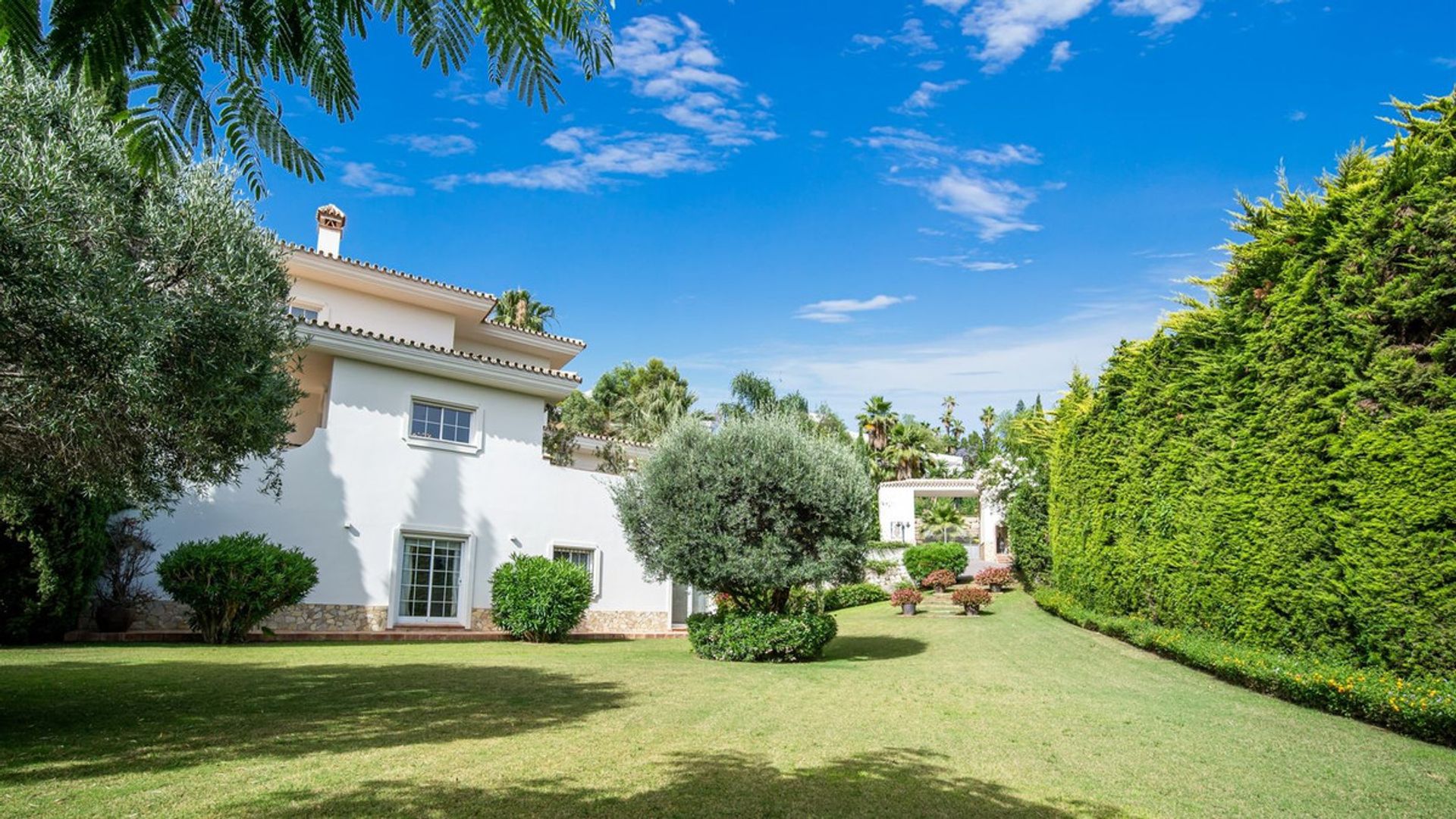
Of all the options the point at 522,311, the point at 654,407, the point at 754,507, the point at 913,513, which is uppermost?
the point at 522,311

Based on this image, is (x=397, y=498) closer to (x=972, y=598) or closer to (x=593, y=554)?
(x=593, y=554)

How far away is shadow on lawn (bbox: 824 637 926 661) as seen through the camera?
557 inches

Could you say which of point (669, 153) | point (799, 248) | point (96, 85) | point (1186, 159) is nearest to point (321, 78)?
point (96, 85)

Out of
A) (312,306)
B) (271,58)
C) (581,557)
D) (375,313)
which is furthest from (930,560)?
(271,58)

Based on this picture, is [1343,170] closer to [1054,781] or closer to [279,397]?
[1054,781]

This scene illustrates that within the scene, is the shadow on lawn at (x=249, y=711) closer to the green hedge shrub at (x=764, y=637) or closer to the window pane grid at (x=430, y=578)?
the green hedge shrub at (x=764, y=637)

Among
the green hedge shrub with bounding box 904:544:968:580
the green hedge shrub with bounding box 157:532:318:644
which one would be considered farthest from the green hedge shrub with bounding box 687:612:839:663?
the green hedge shrub with bounding box 904:544:968:580

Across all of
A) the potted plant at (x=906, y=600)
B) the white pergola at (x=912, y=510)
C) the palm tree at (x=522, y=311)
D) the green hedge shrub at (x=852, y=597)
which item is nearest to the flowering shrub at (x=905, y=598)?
the potted plant at (x=906, y=600)

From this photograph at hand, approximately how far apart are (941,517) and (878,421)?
8.34 m

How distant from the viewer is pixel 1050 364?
21.7 m

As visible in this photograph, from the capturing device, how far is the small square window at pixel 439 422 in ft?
57.3

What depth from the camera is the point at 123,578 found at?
44.4 feet

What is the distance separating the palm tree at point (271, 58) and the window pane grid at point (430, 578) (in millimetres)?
15489

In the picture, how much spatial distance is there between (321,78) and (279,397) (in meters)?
7.17
